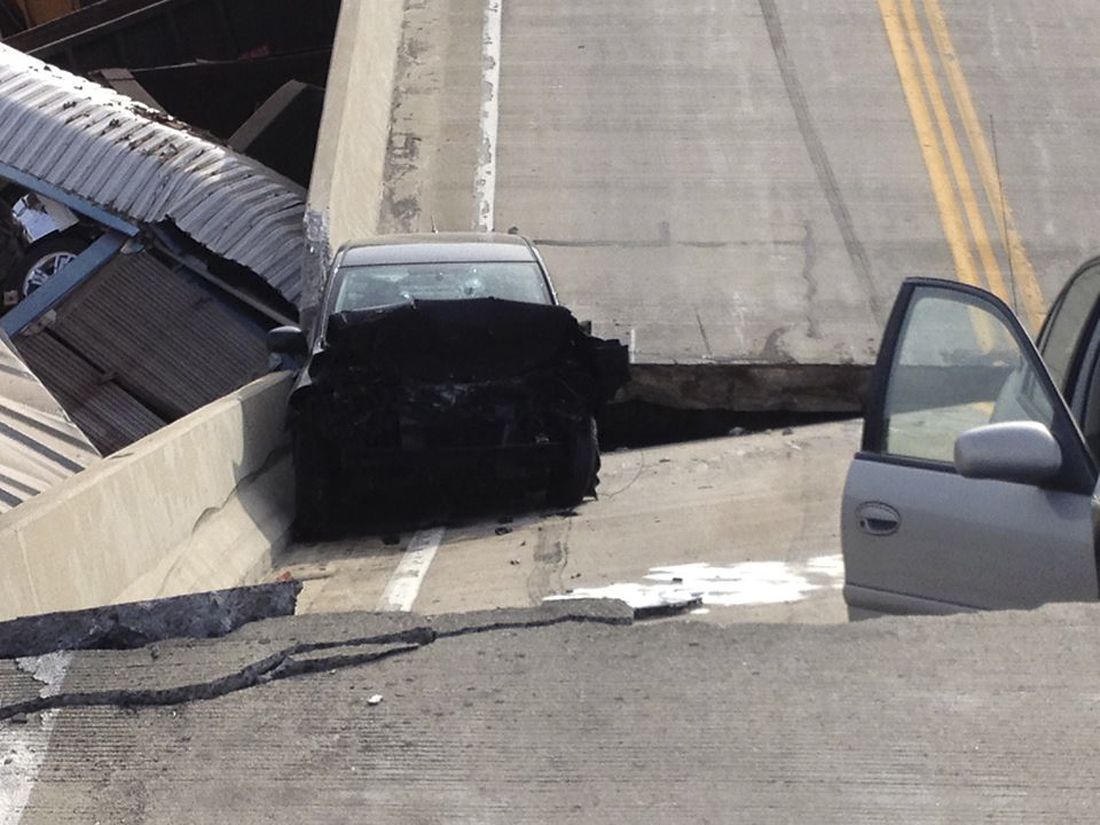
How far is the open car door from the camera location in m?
5.61

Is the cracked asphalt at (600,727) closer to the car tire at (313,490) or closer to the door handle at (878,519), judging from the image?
the door handle at (878,519)

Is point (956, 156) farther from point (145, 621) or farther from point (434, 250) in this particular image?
point (145, 621)

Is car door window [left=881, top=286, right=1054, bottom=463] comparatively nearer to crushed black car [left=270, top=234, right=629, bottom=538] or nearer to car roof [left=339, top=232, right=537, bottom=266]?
crushed black car [left=270, top=234, right=629, bottom=538]

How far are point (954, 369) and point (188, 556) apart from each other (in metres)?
5.04

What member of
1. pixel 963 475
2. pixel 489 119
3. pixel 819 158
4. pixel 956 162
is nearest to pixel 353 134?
pixel 489 119

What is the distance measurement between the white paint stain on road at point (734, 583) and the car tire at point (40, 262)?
10128 millimetres

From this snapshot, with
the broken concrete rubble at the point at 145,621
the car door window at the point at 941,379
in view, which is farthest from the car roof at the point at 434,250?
the broken concrete rubble at the point at 145,621

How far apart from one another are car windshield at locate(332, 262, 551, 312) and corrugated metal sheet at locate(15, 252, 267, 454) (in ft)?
14.3

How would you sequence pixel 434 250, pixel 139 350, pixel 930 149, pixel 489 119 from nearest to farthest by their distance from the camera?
pixel 434 250 → pixel 139 350 → pixel 930 149 → pixel 489 119

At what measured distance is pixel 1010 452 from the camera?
5516mm

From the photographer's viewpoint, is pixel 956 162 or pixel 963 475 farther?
pixel 956 162

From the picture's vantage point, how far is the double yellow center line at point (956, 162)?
55.5 feet

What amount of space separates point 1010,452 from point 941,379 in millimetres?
720

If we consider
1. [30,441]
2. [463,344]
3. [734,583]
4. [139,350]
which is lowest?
[139,350]
